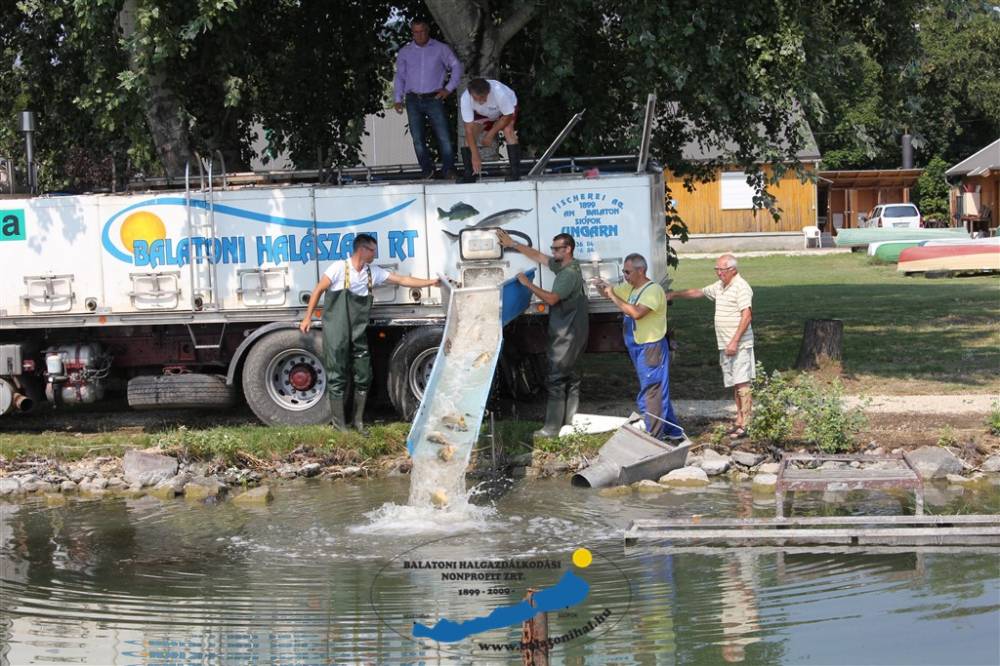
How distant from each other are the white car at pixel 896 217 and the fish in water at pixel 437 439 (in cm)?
4085

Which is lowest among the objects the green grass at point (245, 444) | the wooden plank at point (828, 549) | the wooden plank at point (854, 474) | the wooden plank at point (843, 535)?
the wooden plank at point (828, 549)

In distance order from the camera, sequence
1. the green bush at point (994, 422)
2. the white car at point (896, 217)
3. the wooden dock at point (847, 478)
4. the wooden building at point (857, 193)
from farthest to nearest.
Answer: the wooden building at point (857, 193)
the white car at point (896, 217)
the green bush at point (994, 422)
the wooden dock at point (847, 478)

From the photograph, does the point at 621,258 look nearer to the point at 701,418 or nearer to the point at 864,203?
the point at 701,418

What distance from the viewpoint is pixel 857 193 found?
61.8 m

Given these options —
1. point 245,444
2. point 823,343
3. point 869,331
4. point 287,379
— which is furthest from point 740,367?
point 869,331

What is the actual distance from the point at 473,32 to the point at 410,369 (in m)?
4.53

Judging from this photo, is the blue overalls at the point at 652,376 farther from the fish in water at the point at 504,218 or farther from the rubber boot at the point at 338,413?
the rubber boot at the point at 338,413

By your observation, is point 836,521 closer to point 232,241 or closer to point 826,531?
point 826,531

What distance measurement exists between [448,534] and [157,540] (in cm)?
228

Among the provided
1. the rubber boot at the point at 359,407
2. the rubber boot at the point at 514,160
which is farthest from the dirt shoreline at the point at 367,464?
the rubber boot at the point at 514,160

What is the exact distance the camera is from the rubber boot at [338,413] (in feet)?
45.0

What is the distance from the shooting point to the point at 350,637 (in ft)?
26.5

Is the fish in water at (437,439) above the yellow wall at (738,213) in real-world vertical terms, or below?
below

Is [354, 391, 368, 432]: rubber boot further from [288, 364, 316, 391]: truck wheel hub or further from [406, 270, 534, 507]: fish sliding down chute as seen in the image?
[406, 270, 534, 507]: fish sliding down chute
